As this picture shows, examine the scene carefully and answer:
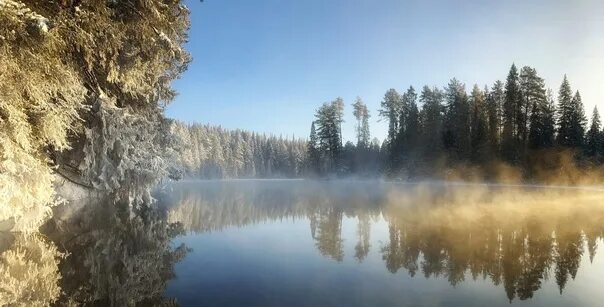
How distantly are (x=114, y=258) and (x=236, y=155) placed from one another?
118m

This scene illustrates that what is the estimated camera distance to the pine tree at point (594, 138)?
47.1 metres

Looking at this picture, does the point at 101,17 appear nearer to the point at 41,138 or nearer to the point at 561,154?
the point at 41,138

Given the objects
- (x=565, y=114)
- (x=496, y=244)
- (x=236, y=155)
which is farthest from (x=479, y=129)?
(x=236, y=155)

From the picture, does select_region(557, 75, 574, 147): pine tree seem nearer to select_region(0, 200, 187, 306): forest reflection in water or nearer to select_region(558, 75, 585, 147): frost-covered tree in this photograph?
select_region(558, 75, 585, 147): frost-covered tree

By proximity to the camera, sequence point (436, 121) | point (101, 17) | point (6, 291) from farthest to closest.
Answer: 1. point (436, 121)
2. point (101, 17)
3. point (6, 291)

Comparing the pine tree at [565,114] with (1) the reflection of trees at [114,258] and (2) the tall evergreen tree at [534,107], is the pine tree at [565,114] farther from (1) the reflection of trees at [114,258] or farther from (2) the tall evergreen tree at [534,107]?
(1) the reflection of trees at [114,258]

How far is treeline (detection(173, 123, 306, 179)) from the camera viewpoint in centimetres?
11878

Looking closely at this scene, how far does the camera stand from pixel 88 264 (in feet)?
30.5

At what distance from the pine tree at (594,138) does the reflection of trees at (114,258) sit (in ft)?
169

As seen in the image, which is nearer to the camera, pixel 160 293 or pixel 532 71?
pixel 160 293

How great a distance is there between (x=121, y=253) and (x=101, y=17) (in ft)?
20.7

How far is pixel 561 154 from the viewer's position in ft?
150

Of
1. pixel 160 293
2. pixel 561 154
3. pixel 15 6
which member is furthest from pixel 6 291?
pixel 561 154

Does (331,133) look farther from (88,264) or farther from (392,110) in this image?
(88,264)
